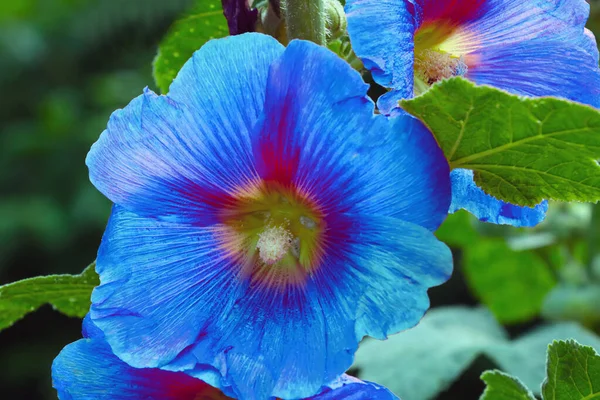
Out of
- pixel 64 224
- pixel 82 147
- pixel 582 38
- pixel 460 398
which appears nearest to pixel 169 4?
pixel 82 147

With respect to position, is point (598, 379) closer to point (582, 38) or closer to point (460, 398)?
point (582, 38)

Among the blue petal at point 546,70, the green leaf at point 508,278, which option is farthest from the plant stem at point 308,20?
the green leaf at point 508,278

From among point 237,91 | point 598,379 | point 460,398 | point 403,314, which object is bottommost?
point 460,398

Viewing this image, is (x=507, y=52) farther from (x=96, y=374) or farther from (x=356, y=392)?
(x=96, y=374)

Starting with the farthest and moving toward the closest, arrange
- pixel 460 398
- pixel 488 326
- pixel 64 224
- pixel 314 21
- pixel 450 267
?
pixel 64 224
pixel 460 398
pixel 488 326
pixel 314 21
pixel 450 267

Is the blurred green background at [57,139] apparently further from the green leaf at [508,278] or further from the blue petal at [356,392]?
the blue petal at [356,392]

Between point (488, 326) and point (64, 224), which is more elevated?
point (488, 326)

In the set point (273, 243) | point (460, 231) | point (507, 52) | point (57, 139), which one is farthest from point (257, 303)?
point (57, 139)
